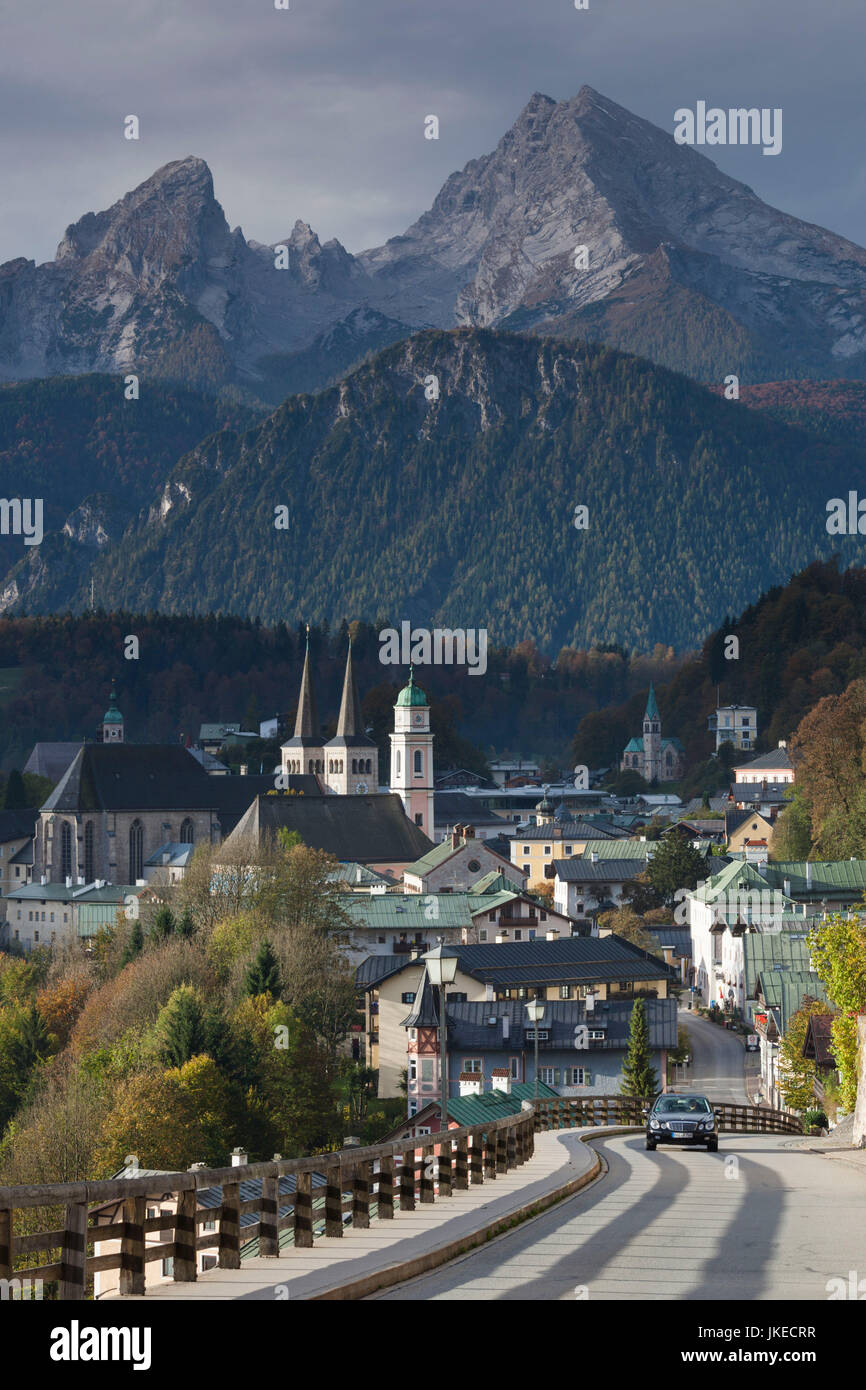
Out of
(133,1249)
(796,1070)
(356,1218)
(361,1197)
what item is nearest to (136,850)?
(796,1070)

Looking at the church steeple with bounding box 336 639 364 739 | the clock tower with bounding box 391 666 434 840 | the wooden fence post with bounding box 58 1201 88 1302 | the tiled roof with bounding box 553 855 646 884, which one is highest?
the church steeple with bounding box 336 639 364 739

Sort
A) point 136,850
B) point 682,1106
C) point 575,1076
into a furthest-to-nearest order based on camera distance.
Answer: point 136,850
point 575,1076
point 682,1106

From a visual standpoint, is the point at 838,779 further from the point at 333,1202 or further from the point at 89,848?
the point at 333,1202

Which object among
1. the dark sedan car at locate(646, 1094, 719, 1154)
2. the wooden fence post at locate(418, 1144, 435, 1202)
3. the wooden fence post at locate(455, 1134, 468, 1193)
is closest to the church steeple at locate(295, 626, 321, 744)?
the dark sedan car at locate(646, 1094, 719, 1154)

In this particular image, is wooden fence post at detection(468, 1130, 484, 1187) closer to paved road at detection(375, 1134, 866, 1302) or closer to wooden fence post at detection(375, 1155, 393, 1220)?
paved road at detection(375, 1134, 866, 1302)

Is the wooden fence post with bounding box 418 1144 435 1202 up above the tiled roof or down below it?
below

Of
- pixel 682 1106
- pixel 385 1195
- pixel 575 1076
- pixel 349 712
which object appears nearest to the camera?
pixel 385 1195

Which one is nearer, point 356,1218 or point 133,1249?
point 133,1249
